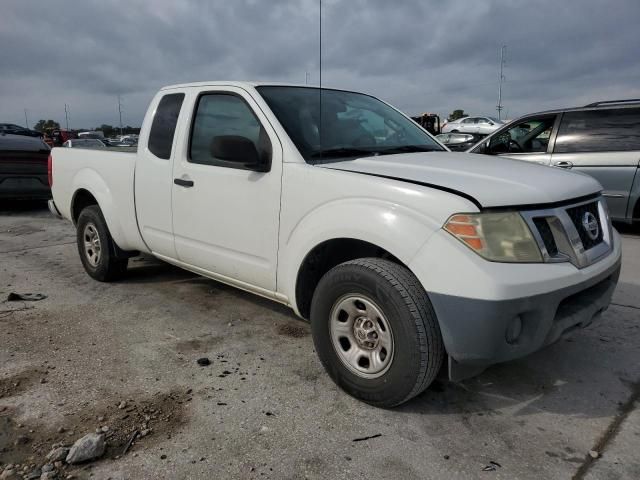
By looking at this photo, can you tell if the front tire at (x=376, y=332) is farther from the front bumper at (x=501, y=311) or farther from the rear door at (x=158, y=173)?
the rear door at (x=158, y=173)

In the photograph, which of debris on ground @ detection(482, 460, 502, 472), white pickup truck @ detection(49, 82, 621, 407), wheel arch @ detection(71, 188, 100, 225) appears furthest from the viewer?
wheel arch @ detection(71, 188, 100, 225)

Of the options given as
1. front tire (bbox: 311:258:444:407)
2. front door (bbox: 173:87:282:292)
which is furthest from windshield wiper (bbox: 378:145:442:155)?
front tire (bbox: 311:258:444:407)

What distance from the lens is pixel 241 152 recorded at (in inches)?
126

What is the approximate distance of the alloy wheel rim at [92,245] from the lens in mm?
5023

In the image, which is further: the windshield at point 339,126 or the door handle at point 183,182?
the door handle at point 183,182

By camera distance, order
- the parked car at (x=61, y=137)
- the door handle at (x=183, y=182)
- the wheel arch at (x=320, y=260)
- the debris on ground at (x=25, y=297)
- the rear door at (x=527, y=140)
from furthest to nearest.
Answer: the parked car at (x=61, y=137)
the rear door at (x=527, y=140)
the debris on ground at (x=25, y=297)
the door handle at (x=183, y=182)
the wheel arch at (x=320, y=260)

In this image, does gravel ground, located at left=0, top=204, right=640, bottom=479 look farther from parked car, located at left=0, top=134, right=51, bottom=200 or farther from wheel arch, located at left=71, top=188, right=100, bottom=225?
parked car, located at left=0, top=134, right=51, bottom=200

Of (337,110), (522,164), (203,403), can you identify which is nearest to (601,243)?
(522,164)

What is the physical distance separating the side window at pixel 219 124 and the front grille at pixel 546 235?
1708 millimetres

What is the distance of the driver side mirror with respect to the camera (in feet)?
10.5

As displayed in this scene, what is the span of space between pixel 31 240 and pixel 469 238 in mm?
6810

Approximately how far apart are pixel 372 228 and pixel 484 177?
0.65 metres

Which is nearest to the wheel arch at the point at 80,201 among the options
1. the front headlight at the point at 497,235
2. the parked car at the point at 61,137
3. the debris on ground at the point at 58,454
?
the debris on ground at the point at 58,454

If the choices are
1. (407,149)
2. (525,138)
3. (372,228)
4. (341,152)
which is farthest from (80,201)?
(525,138)
